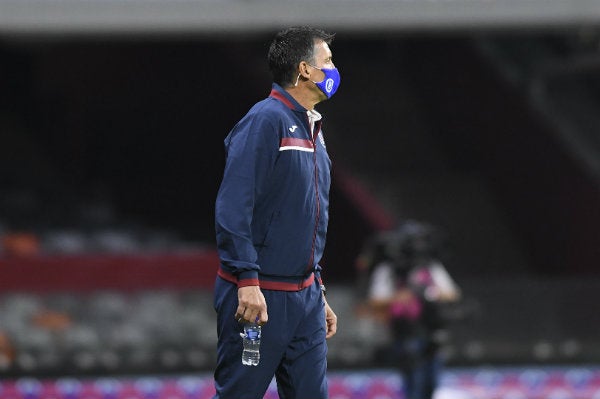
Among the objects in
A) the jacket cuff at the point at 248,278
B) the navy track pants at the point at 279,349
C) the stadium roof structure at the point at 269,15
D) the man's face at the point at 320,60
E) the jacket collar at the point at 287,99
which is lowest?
the navy track pants at the point at 279,349

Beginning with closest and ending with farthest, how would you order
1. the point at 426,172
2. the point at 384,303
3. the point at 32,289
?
the point at 384,303, the point at 32,289, the point at 426,172

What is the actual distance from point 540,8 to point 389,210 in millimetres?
5615

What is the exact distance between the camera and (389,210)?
1791cm

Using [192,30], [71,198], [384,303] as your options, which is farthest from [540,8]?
[71,198]

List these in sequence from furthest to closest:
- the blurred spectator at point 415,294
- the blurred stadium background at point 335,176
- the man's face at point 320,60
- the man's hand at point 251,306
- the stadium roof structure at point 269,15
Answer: the stadium roof structure at point 269,15 → the blurred stadium background at point 335,176 → the blurred spectator at point 415,294 → the man's face at point 320,60 → the man's hand at point 251,306

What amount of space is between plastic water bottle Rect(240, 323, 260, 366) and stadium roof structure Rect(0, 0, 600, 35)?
Result: 832 centimetres

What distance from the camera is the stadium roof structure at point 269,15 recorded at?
1230 cm

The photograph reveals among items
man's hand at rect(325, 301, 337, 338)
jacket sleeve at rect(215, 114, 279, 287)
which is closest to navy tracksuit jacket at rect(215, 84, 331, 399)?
jacket sleeve at rect(215, 114, 279, 287)

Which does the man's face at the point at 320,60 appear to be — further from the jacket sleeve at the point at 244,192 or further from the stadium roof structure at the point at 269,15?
the stadium roof structure at the point at 269,15

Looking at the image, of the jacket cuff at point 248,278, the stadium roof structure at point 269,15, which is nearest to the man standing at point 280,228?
the jacket cuff at point 248,278

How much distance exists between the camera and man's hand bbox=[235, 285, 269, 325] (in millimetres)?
4344

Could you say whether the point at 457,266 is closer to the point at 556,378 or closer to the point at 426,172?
the point at 426,172

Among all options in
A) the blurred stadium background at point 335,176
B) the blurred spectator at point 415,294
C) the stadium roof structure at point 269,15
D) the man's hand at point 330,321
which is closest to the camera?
the man's hand at point 330,321

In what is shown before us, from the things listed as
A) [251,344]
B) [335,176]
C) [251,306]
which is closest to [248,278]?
[251,306]
